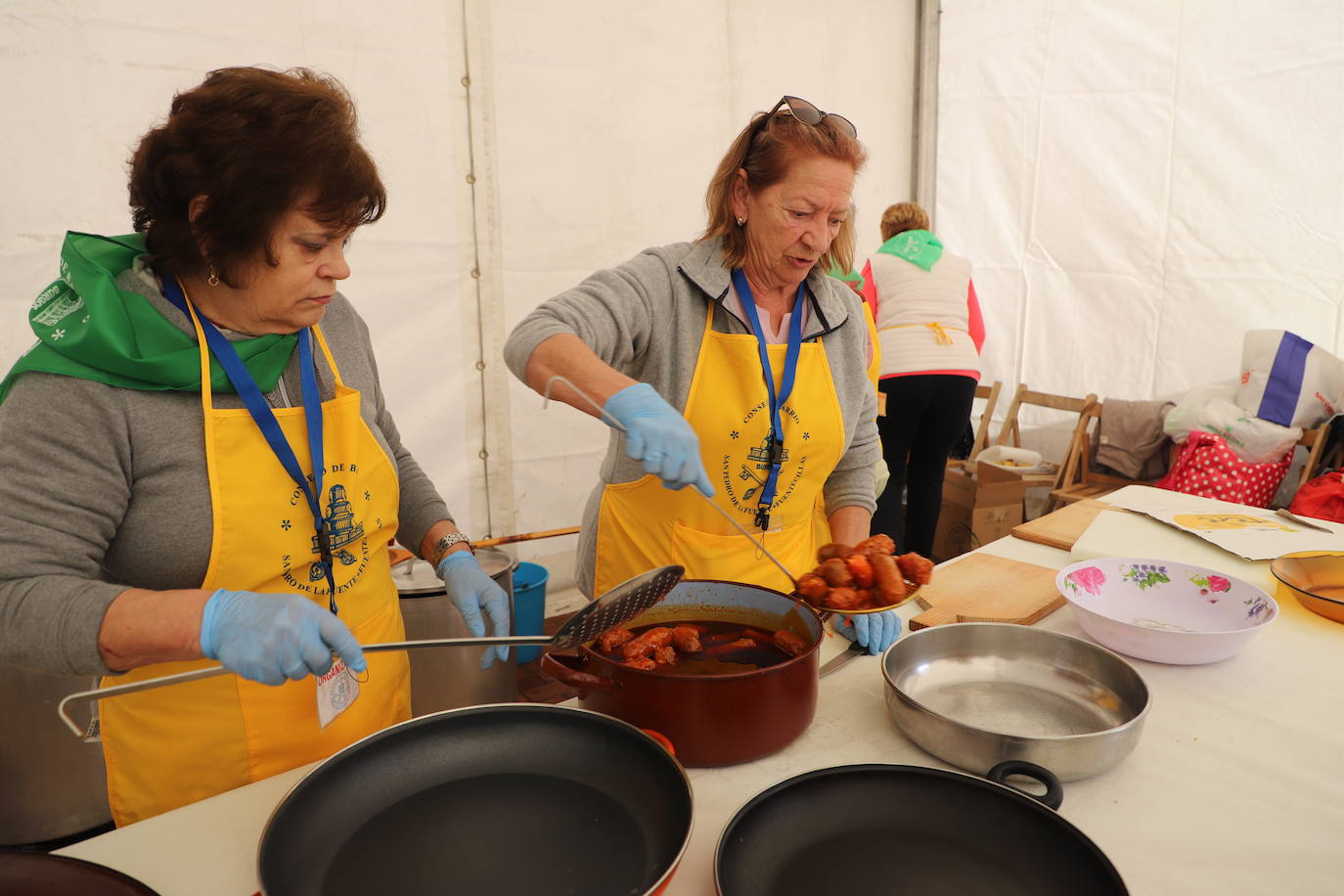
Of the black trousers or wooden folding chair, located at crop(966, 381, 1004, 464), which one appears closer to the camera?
the black trousers

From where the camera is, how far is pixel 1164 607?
72.2 inches

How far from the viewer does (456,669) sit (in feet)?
9.36

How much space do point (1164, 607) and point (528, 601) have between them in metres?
2.58

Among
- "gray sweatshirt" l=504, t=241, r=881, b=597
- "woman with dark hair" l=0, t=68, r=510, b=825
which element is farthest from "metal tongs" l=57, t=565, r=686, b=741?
"gray sweatshirt" l=504, t=241, r=881, b=597

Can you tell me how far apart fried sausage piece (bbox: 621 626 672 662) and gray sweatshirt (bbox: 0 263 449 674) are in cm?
71

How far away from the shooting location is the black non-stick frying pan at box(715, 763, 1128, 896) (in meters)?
0.98

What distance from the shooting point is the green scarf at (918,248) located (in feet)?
15.2

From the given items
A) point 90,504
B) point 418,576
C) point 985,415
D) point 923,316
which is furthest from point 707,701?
point 985,415

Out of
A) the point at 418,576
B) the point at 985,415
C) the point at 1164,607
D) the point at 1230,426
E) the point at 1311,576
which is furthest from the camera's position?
the point at 985,415

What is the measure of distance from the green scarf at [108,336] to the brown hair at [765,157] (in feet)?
3.69

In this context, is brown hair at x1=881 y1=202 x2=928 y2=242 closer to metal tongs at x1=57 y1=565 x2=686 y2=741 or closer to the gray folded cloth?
the gray folded cloth

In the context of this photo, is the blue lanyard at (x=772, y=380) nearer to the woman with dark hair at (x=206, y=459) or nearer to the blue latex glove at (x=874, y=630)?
the blue latex glove at (x=874, y=630)

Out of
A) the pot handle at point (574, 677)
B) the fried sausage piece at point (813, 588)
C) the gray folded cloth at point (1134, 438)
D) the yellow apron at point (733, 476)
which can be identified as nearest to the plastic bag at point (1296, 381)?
the gray folded cloth at point (1134, 438)

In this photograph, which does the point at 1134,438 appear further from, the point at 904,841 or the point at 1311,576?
the point at 904,841
